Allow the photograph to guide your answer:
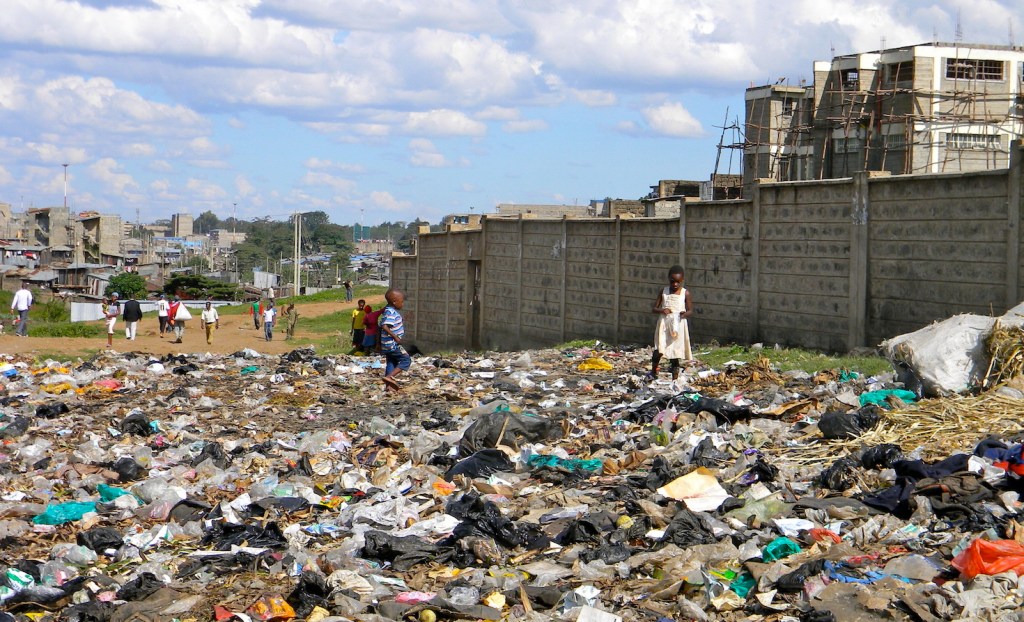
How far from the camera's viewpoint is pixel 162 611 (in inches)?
220

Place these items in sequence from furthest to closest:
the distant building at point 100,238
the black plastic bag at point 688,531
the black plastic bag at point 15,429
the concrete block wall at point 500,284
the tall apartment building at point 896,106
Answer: the distant building at point 100,238 → the tall apartment building at point 896,106 → the concrete block wall at point 500,284 → the black plastic bag at point 15,429 → the black plastic bag at point 688,531

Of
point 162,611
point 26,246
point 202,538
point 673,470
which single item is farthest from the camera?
point 26,246

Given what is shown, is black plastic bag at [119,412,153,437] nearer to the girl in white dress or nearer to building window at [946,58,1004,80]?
the girl in white dress

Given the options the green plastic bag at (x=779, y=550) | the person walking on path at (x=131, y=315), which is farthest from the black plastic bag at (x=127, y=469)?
the person walking on path at (x=131, y=315)

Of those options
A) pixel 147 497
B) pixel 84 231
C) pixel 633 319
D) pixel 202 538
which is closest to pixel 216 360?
pixel 633 319

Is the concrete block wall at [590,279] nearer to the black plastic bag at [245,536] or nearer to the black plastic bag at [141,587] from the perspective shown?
the black plastic bag at [245,536]

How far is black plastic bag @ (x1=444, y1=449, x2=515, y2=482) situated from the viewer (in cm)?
809

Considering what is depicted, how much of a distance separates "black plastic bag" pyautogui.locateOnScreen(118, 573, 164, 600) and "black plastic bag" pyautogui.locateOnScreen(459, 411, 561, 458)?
3106 millimetres

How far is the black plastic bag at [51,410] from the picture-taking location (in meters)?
11.7

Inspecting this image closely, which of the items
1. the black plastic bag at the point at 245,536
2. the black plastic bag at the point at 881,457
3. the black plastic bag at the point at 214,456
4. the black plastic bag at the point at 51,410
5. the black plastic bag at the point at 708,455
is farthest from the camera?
the black plastic bag at the point at 51,410

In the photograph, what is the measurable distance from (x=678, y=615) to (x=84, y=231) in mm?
80070

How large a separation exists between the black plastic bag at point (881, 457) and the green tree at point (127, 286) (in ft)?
173

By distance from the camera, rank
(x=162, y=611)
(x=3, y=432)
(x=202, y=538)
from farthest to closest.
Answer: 1. (x=3, y=432)
2. (x=202, y=538)
3. (x=162, y=611)

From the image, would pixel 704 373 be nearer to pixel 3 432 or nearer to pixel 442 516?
pixel 442 516
